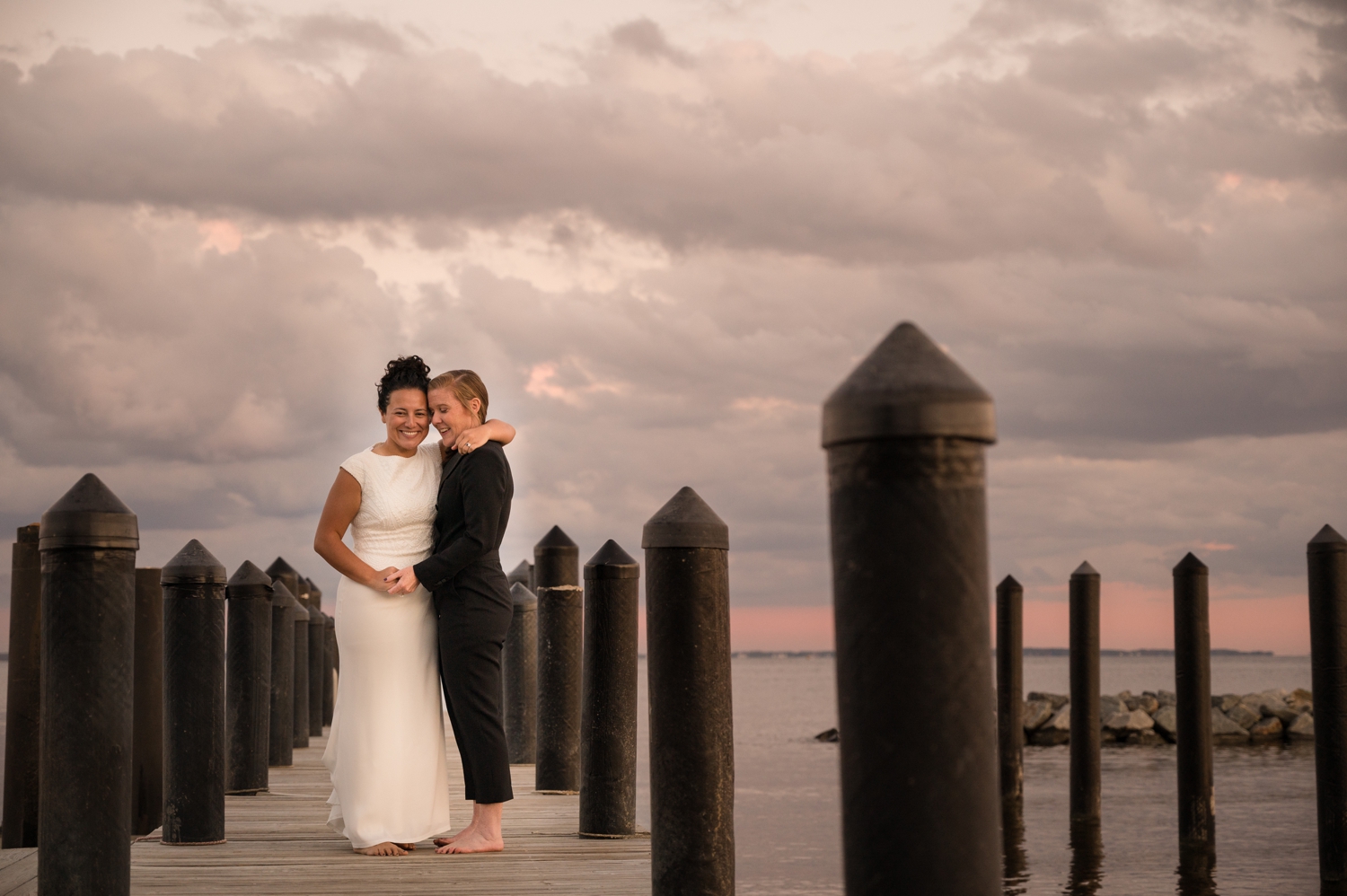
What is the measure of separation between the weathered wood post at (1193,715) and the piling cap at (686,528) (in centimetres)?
1042

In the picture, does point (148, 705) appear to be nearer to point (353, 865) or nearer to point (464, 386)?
point (353, 865)

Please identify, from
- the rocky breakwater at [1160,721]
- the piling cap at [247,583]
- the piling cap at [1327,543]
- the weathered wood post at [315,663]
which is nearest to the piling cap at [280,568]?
the weathered wood post at [315,663]

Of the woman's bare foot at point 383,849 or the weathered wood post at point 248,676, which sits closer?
the woman's bare foot at point 383,849

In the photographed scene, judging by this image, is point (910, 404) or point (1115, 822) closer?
point (910, 404)

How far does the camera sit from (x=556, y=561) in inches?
351

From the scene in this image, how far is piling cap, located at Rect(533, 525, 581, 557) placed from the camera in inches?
352

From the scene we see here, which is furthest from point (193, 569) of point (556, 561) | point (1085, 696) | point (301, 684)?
point (1085, 696)

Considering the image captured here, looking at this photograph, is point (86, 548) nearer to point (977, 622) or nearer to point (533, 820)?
point (977, 622)

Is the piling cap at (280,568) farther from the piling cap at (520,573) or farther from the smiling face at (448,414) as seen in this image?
the smiling face at (448,414)

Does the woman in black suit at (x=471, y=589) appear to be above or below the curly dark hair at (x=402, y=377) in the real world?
below

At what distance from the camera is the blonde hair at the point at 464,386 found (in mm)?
5652

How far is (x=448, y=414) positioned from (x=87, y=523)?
2.10 metres

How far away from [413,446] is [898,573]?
12.6 ft

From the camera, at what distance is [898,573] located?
2.23 meters
